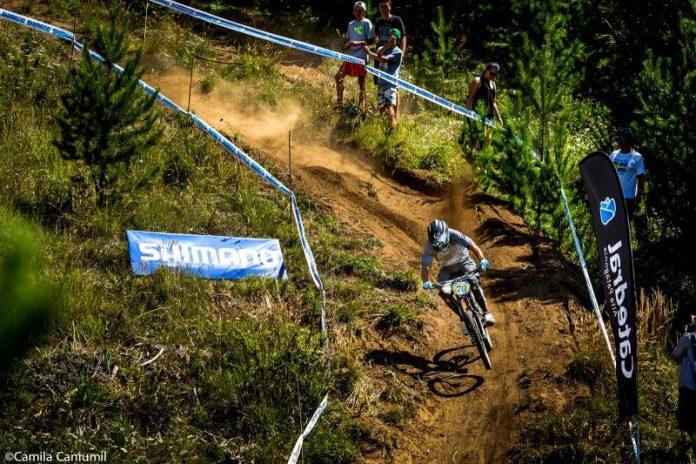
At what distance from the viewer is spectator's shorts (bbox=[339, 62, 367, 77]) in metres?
14.7

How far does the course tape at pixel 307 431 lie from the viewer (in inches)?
289

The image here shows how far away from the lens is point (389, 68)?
14.7 meters

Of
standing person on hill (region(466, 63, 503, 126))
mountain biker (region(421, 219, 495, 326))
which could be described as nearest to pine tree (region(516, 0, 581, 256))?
standing person on hill (region(466, 63, 503, 126))

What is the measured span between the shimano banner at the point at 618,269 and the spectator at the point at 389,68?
7.59 m

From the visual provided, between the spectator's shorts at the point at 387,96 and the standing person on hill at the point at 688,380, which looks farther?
the spectator's shorts at the point at 387,96

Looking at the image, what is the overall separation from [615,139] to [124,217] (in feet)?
28.5

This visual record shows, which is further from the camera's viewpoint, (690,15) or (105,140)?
(690,15)

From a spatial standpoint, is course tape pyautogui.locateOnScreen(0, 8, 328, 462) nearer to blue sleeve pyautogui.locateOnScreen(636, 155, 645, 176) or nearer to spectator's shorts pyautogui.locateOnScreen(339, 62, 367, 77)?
spectator's shorts pyautogui.locateOnScreen(339, 62, 367, 77)

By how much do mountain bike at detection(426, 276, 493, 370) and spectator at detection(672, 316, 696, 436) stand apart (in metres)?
2.51

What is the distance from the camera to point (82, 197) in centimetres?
988

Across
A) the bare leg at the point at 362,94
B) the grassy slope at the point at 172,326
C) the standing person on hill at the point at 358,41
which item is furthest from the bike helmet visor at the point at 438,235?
the bare leg at the point at 362,94

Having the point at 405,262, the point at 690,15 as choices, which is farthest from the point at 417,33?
the point at 405,262

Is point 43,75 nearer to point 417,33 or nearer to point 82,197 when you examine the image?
point 82,197

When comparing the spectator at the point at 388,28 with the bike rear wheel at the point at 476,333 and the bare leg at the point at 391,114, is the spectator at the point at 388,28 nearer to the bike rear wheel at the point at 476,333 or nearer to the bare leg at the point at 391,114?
the bare leg at the point at 391,114
